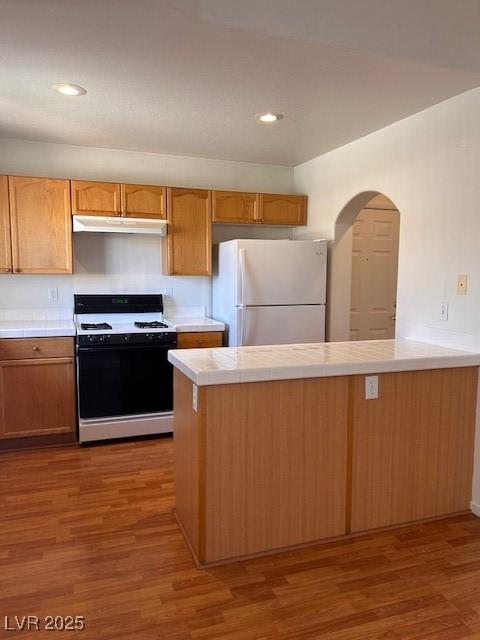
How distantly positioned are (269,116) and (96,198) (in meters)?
1.58

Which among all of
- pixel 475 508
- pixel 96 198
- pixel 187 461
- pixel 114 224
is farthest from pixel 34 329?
pixel 475 508

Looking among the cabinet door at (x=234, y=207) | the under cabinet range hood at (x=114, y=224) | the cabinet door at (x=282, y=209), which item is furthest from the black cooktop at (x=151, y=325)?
the cabinet door at (x=282, y=209)

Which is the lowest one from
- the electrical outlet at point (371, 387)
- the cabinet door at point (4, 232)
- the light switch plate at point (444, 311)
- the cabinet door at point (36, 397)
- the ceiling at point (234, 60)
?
the cabinet door at point (36, 397)

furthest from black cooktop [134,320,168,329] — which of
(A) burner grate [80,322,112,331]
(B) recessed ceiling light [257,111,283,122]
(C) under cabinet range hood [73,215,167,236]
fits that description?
(B) recessed ceiling light [257,111,283,122]

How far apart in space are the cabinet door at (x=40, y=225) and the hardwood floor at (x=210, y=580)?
71.2 inches

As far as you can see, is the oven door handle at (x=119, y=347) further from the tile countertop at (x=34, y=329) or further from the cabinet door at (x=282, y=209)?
the cabinet door at (x=282, y=209)

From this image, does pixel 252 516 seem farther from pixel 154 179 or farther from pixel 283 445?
pixel 154 179

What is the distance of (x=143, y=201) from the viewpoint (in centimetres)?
398

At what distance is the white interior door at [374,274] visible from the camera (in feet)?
15.5

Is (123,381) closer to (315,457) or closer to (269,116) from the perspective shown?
(315,457)

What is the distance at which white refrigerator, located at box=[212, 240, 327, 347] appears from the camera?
12.6ft

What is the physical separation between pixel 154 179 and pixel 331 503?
3194 mm

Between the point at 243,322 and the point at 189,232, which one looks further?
the point at 189,232

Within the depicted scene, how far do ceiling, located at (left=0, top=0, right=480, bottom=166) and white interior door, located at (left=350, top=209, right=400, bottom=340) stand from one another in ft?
4.86
